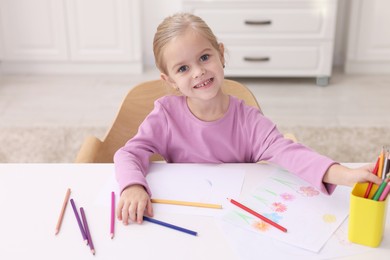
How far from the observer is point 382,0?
349cm

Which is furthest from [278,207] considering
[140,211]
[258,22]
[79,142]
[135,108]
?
[258,22]

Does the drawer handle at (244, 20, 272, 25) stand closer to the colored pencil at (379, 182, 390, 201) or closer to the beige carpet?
the beige carpet

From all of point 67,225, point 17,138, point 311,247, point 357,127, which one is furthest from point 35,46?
point 311,247

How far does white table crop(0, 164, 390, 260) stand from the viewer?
2.99 feet

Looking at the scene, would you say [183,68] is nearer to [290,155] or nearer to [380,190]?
[290,155]

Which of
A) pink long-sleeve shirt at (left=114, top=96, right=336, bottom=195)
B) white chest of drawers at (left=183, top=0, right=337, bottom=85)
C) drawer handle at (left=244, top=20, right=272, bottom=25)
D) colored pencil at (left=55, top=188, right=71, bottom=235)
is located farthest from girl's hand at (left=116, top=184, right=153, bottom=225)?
drawer handle at (left=244, top=20, right=272, bottom=25)

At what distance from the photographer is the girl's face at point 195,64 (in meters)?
1.22

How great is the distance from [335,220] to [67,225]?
1.66 feet

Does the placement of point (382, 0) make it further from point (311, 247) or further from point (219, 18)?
point (311, 247)

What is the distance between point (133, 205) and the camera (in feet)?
3.33

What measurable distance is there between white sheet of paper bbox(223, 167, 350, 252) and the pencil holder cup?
0.05 meters

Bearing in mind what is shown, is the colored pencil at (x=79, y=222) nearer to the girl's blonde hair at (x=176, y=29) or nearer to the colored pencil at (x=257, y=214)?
the colored pencil at (x=257, y=214)

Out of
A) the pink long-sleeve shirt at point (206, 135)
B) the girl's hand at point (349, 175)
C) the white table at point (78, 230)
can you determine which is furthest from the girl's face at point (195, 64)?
the girl's hand at point (349, 175)

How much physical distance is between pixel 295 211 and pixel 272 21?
2567mm
